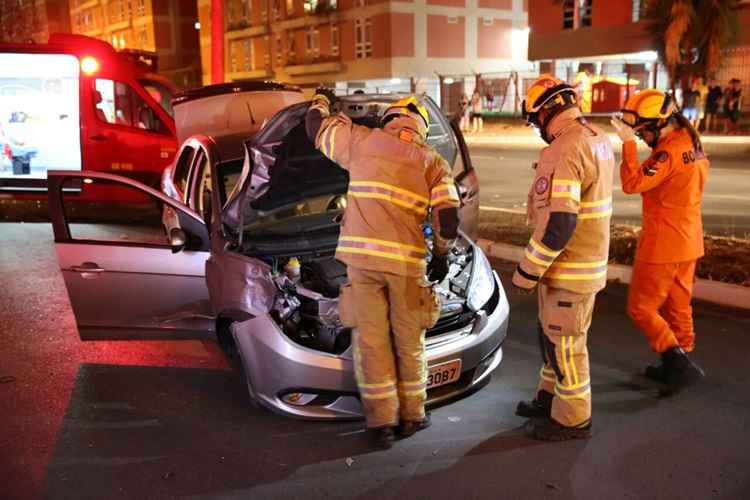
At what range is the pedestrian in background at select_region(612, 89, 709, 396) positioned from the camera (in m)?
4.15

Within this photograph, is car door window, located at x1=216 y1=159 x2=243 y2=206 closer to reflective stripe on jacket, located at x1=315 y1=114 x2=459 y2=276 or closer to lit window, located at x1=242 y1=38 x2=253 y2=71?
reflective stripe on jacket, located at x1=315 y1=114 x2=459 y2=276

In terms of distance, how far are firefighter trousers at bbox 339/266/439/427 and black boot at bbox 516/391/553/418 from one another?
74 cm

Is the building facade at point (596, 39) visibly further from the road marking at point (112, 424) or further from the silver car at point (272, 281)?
the road marking at point (112, 424)

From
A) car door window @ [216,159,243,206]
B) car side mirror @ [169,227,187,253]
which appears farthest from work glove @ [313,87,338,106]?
car side mirror @ [169,227,187,253]

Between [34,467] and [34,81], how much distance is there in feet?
25.7

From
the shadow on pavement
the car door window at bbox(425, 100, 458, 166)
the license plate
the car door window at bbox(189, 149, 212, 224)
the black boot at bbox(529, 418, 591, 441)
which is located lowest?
the shadow on pavement

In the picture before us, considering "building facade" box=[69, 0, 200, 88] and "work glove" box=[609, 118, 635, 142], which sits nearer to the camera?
"work glove" box=[609, 118, 635, 142]

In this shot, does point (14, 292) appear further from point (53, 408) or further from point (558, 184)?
point (558, 184)

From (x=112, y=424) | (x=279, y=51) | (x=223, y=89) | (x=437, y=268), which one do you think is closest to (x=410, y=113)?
(x=437, y=268)

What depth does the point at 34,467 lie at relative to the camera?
365 centimetres

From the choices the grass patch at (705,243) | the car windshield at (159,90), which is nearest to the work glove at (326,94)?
the grass patch at (705,243)

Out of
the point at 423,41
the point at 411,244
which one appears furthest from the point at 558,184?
the point at 423,41

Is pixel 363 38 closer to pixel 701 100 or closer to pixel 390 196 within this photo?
pixel 701 100

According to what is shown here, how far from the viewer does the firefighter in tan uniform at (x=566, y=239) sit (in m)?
3.42
